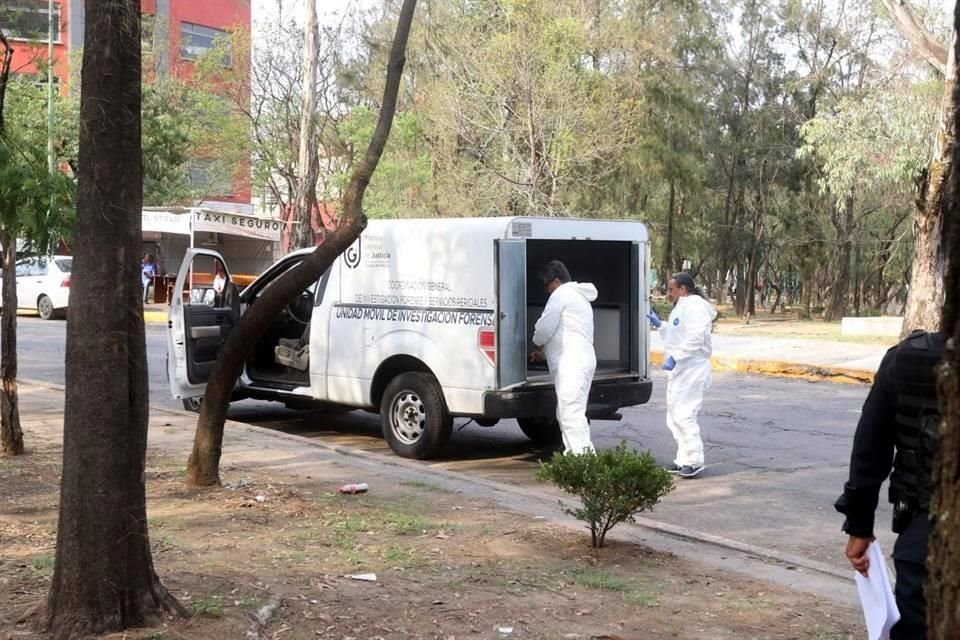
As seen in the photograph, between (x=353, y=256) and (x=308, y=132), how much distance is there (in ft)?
39.4

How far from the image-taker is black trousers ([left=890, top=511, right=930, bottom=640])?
322 centimetres

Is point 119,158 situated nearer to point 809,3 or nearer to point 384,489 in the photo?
point 384,489

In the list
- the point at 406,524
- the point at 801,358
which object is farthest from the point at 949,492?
the point at 801,358

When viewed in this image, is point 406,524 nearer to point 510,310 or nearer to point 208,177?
point 510,310

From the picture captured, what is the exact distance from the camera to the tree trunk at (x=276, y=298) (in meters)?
7.22

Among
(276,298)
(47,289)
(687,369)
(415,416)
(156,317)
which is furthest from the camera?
(156,317)

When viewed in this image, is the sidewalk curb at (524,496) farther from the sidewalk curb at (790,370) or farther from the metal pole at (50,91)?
the sidewalk curb at (790,370)

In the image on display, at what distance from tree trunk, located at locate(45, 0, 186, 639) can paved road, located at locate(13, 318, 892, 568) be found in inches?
168

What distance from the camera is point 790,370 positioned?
18.1m

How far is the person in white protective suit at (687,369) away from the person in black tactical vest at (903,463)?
19.2 ft

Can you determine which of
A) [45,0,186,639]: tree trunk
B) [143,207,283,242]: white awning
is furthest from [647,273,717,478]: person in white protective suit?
[143,207,283,242]: white awning

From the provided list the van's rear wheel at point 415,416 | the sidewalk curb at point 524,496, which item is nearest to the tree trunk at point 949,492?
the sidewalk curb at point 524,496

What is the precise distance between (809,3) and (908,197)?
32.9 ft

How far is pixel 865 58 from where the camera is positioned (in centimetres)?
3756
